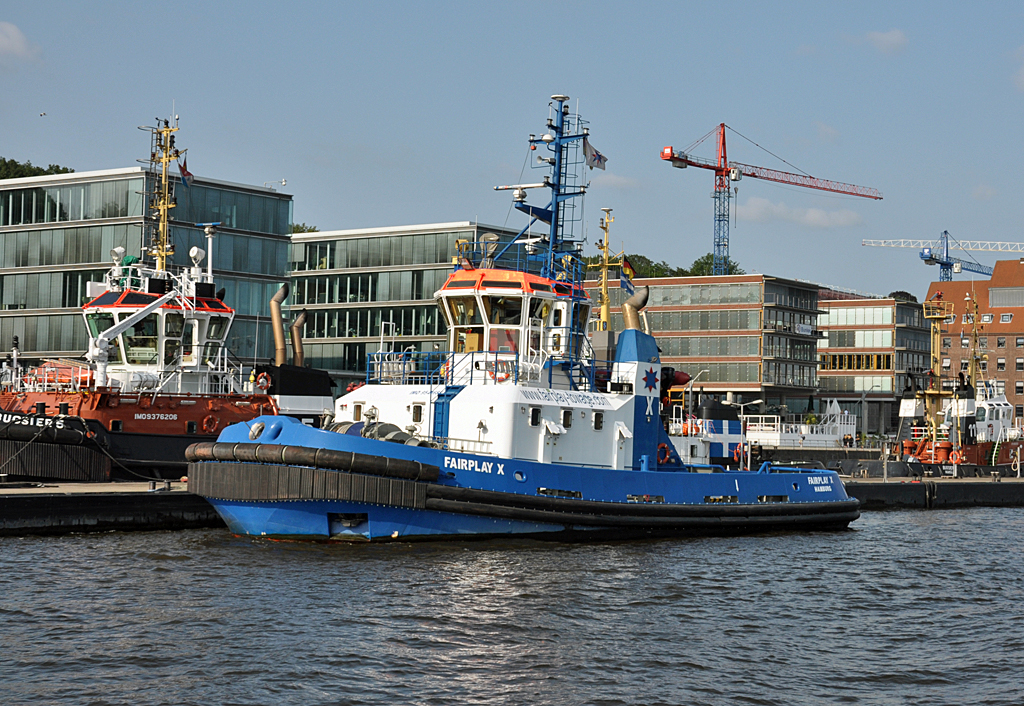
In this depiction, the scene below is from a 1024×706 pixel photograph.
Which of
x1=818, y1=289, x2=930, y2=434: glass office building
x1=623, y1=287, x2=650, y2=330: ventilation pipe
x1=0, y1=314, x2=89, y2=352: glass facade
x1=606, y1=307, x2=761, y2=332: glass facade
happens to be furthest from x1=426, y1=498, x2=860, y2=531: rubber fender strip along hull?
x1=818, y1=289, x2=930, y2=434: glass office building

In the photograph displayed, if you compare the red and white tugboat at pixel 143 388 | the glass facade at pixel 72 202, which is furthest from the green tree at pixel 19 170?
the red and white tugboat at pixel 143 388

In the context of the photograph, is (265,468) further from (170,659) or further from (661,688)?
(661,688)

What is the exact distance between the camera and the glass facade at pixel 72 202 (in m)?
50.1

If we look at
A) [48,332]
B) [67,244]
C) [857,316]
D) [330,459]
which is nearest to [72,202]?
[67,244]

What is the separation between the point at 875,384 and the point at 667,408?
6285 centimetres

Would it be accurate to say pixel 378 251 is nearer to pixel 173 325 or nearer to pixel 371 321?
pixel 371 321

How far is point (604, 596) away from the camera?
15.8 metres

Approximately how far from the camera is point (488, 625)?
13805 mm

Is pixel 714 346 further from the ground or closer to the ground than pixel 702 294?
closer to the ground

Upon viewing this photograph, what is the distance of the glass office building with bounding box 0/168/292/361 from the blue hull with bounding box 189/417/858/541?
31.9m

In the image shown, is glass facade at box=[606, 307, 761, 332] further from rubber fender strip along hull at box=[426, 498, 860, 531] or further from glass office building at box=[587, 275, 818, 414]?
rubber fender strip along hull at box=[426, 498, 860, 531]

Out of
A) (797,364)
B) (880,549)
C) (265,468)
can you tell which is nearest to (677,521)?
(880,549)

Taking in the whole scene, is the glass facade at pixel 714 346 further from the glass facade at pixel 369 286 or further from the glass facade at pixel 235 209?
the glass facade at pixel 235 209

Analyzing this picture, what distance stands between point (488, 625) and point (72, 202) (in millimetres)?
44537
